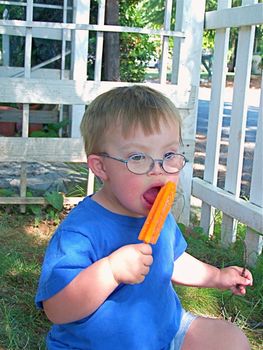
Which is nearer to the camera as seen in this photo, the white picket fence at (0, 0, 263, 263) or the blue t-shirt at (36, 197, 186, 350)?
the blue t-shirt at (36, 197, 186, 350)

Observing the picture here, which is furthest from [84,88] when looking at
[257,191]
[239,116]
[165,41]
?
[257,191]

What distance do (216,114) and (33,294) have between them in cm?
167

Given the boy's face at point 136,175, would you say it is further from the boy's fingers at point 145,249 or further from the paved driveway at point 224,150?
the paved driveway at point 224,150

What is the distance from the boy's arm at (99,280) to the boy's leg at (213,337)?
42 centimetres

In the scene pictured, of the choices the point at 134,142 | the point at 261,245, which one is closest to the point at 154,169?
the point at 134,142

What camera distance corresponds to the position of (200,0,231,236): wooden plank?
3711mm

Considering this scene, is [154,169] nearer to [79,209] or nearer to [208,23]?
[79,209]

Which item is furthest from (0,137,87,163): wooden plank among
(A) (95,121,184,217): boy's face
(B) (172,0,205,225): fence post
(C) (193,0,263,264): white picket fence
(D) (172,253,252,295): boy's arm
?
(A) (95,121,184,217): boy's face

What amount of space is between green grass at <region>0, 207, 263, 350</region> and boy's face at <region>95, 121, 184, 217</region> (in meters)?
0.87

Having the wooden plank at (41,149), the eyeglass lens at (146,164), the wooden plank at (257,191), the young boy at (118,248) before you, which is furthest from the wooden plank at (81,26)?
the eyeglass lens at (146,164)

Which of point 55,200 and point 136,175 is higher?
point 136,175

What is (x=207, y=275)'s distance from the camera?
204 cm

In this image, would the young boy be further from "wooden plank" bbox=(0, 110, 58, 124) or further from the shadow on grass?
"wooden plank" bbox=(0, 110, 58, 124)

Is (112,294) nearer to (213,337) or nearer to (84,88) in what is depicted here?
(213,337)
